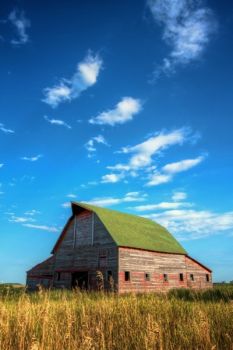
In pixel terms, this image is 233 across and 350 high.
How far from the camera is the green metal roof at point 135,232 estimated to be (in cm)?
2916

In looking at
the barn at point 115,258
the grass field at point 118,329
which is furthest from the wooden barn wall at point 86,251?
the grass field at point 118,329

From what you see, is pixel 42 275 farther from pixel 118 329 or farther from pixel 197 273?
pixel 118 329

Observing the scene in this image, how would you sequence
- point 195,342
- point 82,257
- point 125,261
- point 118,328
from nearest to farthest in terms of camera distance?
point 195,342 → point 118,328 → point 125,261 → point 82,257

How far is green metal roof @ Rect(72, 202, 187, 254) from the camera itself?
29.2m

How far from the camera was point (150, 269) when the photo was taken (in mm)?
29844

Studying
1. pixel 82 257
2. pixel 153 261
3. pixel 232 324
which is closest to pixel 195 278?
pixel 153 261

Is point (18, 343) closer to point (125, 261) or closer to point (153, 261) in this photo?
point (125, 261)

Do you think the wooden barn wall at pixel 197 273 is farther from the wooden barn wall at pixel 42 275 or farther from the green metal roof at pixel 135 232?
the wooden barn wall at pixel 42 275

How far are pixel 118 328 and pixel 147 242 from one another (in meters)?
24.9

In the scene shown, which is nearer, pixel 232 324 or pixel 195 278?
pixel 232 324

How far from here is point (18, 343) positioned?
5.66 metres

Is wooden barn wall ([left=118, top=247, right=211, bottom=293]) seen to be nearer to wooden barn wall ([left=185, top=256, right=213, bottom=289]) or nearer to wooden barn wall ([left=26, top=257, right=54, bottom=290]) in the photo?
wooden barn wall ([left=185, top=256, right=213, bottom=289])

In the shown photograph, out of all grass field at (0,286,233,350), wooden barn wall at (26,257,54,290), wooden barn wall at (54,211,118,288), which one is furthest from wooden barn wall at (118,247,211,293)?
grass field at (0,286,233,350)

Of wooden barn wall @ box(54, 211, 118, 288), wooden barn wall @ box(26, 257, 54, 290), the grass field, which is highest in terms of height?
wooden barn wall @ box(54, 211, 118, 288)
